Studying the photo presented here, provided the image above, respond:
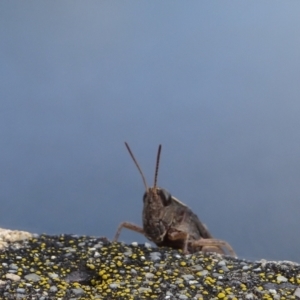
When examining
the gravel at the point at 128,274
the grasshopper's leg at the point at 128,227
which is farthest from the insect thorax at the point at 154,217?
the gravel at the point at 128,274

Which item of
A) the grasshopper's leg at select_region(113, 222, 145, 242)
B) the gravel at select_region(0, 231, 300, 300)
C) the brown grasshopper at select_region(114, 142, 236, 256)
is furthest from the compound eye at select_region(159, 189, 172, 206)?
the gravel at select_region(0, 231, 300, 300)

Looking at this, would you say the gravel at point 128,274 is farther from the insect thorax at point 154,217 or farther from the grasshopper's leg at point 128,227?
the grasshopper's leg at point 128,227

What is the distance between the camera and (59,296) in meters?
1.57

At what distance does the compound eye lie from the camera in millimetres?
2404

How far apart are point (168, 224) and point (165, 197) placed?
0.13 m

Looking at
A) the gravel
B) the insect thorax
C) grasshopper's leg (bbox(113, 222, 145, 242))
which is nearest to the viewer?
the gravel

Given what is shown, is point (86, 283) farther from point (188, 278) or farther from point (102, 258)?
point (188, 278)

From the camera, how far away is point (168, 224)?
7.91 ft

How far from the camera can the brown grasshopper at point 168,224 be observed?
235 centimetres

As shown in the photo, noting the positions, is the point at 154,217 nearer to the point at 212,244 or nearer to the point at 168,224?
the point at 168,224

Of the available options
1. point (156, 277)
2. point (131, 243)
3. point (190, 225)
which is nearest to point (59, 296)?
point (156, 277)

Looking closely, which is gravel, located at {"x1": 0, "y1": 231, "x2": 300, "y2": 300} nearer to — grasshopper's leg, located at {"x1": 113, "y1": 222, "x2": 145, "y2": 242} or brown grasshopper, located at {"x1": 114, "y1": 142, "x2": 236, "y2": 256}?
brown grasshopper, located at {"x1": 114, "y1": 142, "x2": 236, "y2": 256}

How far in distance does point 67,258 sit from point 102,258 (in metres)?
0.14

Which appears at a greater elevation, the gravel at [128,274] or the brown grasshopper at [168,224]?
the brown grasshopper at [168,224]
